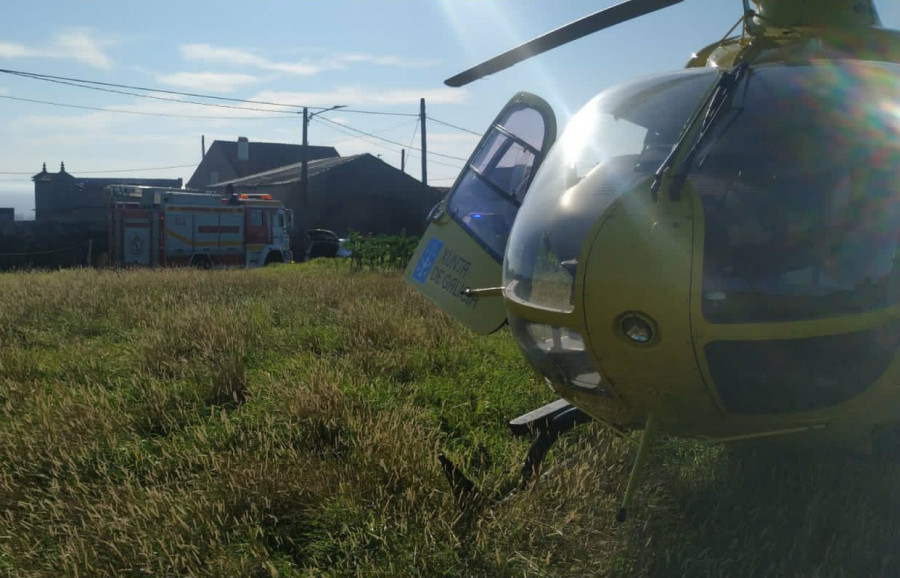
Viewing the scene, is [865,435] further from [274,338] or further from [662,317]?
[274,338]

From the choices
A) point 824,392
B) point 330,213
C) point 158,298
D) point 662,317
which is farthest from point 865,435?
point 330,213

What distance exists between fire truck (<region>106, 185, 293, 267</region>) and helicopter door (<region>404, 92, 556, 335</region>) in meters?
21.1

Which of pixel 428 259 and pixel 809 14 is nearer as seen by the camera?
pixel 809 14

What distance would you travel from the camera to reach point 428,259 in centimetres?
443

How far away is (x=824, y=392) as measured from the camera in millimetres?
2637

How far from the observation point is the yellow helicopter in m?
2.52

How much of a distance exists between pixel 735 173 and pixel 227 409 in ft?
10.7

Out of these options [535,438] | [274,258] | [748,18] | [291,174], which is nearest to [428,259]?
[535,438]

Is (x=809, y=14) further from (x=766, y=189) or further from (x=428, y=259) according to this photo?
(x=428, y=259)

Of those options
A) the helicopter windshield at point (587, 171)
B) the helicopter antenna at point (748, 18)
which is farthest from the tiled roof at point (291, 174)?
the helicopter windshield at point (587, 171)

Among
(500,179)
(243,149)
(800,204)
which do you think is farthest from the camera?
(243,149)

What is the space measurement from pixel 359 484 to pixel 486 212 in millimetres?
1617

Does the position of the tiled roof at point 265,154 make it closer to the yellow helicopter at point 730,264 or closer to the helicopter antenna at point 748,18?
the helicopter antenna at point 748,18

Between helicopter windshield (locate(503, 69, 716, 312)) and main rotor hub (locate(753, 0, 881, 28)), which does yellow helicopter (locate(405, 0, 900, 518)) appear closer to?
helicopter windshield (locate(503, 69, 716, 312))
